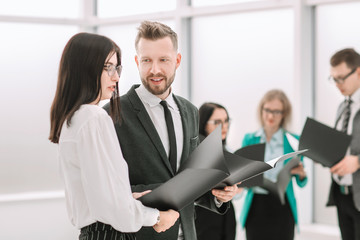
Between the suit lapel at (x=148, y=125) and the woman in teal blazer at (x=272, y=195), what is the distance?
1829 millimetres

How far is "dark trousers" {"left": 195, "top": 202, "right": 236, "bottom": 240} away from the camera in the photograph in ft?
11.6

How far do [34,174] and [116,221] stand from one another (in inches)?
168

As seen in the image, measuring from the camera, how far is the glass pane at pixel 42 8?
5.64 meters

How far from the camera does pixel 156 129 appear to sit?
2289 millimetres

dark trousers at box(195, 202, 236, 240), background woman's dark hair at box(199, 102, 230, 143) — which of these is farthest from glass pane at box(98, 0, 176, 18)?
dark trousers at box(195, 202, 236, 240)

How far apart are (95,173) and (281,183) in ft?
7.02

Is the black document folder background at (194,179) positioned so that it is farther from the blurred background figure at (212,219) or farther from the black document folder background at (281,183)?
the black document folder background at (281,183)

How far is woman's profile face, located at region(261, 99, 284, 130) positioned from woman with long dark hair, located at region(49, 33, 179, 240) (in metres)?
2.32

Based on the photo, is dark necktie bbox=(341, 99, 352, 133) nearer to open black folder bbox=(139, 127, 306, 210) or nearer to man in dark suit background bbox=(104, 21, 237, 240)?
man in dark suit background bbox=(104, 21, 237, 240)

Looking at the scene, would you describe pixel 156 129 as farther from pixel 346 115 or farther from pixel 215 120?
pixel 346 115

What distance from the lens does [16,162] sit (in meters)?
5.66

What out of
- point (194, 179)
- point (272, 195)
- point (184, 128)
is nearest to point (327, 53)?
point (272, 195)

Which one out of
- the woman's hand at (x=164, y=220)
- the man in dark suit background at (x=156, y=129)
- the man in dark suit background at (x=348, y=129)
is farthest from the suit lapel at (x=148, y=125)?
the man in dark suit background at (x=348, y=129)

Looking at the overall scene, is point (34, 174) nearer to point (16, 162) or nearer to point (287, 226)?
point (16, 162)
